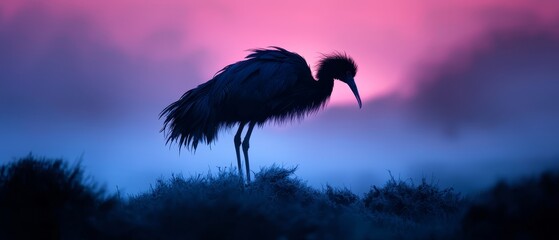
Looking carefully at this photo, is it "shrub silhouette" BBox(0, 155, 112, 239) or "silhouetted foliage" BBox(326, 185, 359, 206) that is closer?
"shrub silhouette" BBox(0, 155, 112, 239)

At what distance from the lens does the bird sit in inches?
499

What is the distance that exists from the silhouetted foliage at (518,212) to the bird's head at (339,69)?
7.03 m

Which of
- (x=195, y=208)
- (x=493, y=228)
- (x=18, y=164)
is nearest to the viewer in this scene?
(x=493, y=228)

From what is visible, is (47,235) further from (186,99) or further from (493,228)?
(186,99)

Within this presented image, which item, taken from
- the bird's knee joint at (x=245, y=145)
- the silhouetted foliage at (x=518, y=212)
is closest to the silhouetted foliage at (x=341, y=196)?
the bird's knee joint at (x=245, y=145)

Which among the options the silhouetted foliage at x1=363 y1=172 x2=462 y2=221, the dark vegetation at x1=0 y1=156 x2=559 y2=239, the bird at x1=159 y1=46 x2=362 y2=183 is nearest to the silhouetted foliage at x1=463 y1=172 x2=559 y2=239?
the dark vegetation at x1=0 y1=156 x2=559 y2=239

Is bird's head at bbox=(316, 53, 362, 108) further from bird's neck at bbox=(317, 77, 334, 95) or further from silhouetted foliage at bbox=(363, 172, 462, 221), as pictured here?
silhouetted foliage at bbox=(363, 172, 462, 221)

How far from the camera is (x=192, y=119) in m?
13.2

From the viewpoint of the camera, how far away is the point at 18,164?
26.1ft

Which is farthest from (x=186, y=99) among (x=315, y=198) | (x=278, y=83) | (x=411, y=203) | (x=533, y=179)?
(x=533, y=179)

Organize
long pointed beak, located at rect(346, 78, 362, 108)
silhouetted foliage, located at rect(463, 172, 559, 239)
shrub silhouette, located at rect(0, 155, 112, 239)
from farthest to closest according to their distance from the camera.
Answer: long pointed beak, located at rect(346, 78, 362, 108), shrub silhouette, located at rect(0, 155, 112, 239), silhouetted foliage, located at rect(463, 172, 559, 239)

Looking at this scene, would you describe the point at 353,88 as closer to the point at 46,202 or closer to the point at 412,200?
the point at 412,200

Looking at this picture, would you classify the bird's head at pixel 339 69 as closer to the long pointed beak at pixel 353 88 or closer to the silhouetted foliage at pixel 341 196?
the long pointed beak at pixel 353 88

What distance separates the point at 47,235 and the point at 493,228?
16.5 feet
